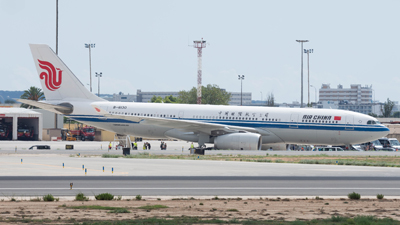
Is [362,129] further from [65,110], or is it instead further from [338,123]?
[65,110]

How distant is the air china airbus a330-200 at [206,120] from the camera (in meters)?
49.6

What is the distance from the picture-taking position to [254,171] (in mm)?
31719

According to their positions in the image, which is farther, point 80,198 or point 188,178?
point 188,178

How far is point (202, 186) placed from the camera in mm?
24781

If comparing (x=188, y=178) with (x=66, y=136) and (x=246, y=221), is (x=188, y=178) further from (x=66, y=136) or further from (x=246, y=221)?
(x=66, y=136)

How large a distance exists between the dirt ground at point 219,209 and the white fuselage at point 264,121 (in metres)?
29.6

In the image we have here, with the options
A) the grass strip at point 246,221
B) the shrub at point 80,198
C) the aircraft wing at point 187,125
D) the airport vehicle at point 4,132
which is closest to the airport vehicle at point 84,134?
the airport vehicle at point 4,132

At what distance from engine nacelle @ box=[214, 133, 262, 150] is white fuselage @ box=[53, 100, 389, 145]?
2.15 meters

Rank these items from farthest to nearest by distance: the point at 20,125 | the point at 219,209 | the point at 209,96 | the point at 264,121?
1. the point at 209,96
2. the point at 20,125
3. the point at 264,121
4. the point at 219,209

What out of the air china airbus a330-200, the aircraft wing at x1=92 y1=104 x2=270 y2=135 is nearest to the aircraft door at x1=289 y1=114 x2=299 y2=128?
the air china airbus a330-200

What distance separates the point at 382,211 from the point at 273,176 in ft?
39.1

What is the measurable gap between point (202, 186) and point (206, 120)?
27.7 m

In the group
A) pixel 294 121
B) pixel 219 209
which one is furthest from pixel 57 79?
pixel 219 209

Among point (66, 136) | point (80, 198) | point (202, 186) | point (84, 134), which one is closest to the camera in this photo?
point (80, 198)
